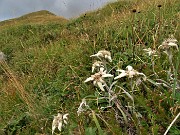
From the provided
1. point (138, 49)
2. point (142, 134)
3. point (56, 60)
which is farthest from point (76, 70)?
point (142, 134)

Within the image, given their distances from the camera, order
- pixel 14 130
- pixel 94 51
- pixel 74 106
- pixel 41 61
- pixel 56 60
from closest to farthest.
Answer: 1. pixel 74 106
2. pixel 14 130
3. pixel 94 51
4. pixel 56 60
5. pixel 41 61

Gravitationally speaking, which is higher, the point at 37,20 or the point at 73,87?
the point at 73,87

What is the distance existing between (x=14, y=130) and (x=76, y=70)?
125 centimetres

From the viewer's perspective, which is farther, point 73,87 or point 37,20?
point 37,20

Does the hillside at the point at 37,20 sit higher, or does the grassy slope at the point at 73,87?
the grassy slope at the point at 73,87

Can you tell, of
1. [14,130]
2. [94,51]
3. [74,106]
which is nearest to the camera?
[74,106]

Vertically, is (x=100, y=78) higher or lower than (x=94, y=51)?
higher

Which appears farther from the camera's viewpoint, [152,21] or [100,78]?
[152,21]

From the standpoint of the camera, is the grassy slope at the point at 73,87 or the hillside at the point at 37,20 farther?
the hillside at the point at 37,20

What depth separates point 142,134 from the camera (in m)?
2.46

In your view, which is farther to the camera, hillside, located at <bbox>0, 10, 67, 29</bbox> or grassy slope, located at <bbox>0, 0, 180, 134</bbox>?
Answer: hillside, located at <bbox>0, 10, 67, 29</bbox>

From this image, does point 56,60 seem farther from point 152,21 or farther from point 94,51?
point 152,21

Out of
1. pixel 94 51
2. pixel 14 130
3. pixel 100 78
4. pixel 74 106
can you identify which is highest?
pixel 100 78

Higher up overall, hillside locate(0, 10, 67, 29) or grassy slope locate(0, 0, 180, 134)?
grassy slope locate(0, 0, 180, 134)
